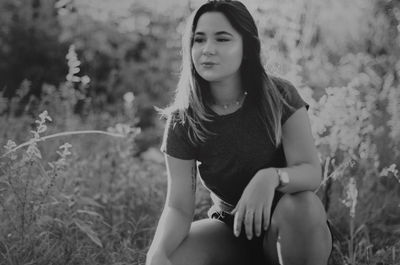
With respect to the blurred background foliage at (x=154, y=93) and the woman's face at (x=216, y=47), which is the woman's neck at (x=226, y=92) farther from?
the blurred background foliage at (x=154, y=93)

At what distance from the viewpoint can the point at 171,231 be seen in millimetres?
2145

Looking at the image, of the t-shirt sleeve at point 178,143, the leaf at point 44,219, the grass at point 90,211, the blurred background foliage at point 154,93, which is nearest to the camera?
the t-shirt sleeve at point 178,143

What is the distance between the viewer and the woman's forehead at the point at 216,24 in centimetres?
218

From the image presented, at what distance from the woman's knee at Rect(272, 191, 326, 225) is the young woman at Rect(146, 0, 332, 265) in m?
0.06

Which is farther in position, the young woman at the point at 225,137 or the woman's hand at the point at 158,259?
the young woman at the point at 225,137

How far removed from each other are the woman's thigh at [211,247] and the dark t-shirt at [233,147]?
0.45 feet

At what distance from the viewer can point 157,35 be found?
223 inches

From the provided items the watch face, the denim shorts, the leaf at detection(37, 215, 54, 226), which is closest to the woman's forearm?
the denim shorts

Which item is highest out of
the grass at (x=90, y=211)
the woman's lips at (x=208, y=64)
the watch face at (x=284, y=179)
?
the woman's lips at (x=208, y=64)

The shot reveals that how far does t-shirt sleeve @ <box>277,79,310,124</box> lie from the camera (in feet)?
7.24

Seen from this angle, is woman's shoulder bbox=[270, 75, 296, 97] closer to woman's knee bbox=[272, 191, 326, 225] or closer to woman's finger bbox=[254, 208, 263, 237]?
woman's knee bbox=[272, 191, 326, 225]

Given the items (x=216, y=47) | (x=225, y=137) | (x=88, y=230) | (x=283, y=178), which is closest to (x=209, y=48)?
(x=216, y=47)

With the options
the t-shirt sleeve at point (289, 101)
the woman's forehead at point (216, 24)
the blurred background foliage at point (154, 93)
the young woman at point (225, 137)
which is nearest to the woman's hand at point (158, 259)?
the young woman at point (225, 137)

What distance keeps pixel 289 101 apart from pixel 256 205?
0.51 metres
